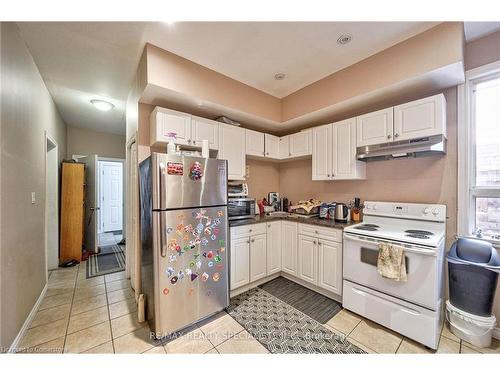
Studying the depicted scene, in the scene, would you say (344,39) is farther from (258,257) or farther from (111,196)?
(111,196)

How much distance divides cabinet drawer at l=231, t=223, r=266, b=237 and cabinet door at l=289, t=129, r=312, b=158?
1240mm

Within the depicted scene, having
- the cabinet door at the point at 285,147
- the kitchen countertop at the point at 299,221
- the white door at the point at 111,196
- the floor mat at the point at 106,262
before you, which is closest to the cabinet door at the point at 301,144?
the cabinet door at the point at 285,147

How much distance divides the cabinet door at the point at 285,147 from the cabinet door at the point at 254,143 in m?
0.39

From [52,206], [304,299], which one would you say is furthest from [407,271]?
[52,206]

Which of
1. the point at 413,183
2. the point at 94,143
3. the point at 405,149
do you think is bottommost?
the point at 413,183

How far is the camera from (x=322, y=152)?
2752 millimetres

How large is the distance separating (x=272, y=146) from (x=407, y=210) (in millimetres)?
1952

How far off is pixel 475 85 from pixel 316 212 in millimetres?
2122

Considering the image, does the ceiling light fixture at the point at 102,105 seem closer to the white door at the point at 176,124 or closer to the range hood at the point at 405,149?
the white door at the point at 176,124

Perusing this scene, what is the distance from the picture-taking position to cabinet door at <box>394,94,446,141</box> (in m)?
1.85

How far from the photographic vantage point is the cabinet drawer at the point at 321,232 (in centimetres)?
227

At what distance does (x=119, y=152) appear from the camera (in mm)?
5023
